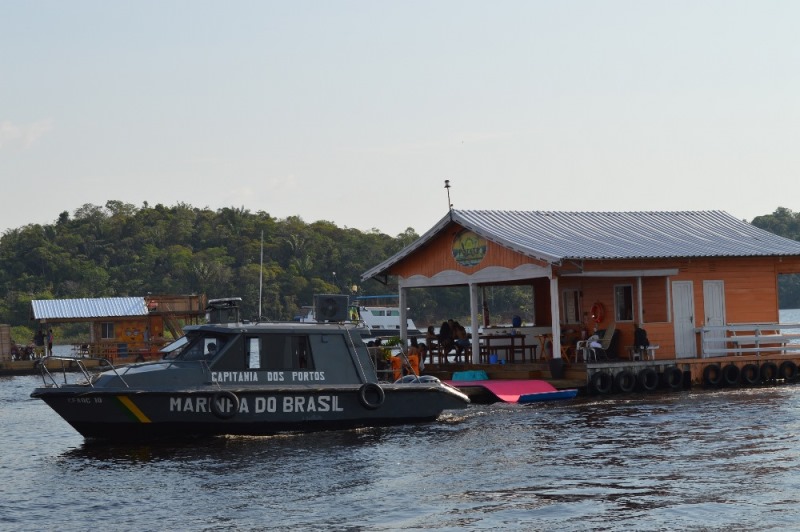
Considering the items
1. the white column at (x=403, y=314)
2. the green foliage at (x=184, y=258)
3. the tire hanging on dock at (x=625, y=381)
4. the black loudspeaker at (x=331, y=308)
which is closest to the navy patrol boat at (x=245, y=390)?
A: the black loudspeaker at (x=331, y=308)

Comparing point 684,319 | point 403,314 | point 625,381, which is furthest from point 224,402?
point 684,319

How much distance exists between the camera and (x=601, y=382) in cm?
2900

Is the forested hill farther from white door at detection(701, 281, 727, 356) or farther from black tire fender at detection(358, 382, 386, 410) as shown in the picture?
black tire fender at detection(358, 382, 386, 410)

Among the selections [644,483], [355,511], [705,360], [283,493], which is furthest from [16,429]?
[705,360]

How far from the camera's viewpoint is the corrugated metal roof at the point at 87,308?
53.7 metres

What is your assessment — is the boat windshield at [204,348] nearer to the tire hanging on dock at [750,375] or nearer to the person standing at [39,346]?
the tire hanging on dock at [750,375]

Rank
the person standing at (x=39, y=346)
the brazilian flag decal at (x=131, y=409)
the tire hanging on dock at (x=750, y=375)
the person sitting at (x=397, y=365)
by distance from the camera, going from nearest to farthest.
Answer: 1. the brazilian flag decal at (x=131, y=409)
2. the person sitting at (x=397, y=365)
3. the tire hanging on dock at (x=750, y=375)
4. the person standing at (x=39, y=346)

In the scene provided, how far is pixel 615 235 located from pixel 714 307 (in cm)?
340

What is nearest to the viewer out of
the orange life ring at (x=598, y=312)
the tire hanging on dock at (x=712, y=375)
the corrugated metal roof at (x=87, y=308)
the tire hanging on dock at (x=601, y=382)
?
the tire hanging on dock at (x=601, y=382)

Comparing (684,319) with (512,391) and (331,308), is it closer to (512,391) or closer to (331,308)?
(512,391)

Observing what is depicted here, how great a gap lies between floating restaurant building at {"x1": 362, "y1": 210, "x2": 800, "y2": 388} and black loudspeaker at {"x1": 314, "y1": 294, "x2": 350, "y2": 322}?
724 cm

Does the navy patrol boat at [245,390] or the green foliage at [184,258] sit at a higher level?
the green foliage at [184,258]

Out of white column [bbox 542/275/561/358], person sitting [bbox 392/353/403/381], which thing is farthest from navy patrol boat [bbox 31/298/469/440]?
white column [bbox 542/275/561/358]

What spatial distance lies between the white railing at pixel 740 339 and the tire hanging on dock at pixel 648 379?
2.24 metres
